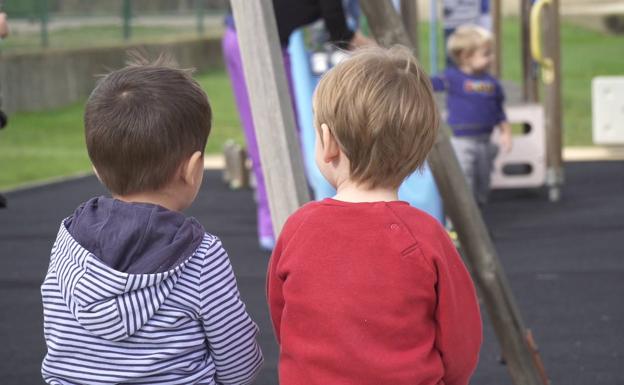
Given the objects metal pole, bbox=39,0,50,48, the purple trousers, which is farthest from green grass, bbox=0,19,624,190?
the purple trousers

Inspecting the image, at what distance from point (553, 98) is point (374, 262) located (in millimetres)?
6797

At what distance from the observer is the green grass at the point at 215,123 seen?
11797 mm

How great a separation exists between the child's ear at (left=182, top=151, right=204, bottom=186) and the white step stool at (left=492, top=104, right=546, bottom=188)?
6.62m

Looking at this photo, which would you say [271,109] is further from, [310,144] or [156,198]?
[310,144]

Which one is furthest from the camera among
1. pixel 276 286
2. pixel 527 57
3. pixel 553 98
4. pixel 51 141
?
pixel 51 141

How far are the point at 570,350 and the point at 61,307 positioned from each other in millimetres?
2821

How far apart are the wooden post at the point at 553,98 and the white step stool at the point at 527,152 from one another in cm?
7

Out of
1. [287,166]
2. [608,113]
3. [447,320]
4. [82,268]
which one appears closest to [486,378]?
[287,166]

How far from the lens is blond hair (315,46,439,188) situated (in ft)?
7.48

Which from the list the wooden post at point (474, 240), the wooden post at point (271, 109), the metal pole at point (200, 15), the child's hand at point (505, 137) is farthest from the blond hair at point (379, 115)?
the metal pole at point (200, 15)

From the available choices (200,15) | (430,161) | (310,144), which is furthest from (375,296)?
(200,15)

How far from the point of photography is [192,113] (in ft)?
7.66

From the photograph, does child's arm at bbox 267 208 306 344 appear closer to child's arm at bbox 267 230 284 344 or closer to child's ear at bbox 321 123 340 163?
child's arm at bbox 267 230 284 344

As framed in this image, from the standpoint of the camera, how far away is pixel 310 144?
7.09 metres
